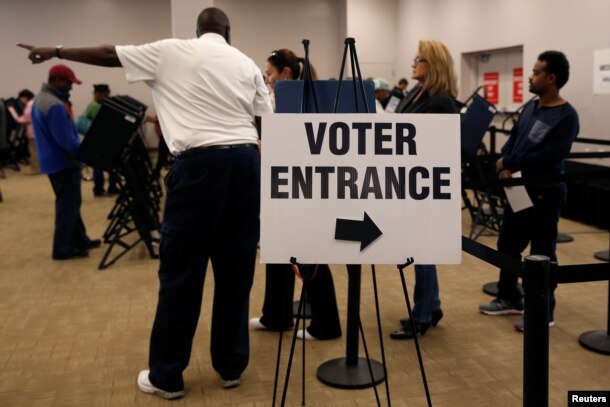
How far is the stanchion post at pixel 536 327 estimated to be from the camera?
72.9 inches

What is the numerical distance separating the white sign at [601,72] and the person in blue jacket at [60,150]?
551cm

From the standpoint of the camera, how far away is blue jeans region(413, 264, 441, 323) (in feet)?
11.4

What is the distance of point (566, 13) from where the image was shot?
812cm

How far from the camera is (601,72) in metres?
7.43

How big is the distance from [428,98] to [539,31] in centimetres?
620

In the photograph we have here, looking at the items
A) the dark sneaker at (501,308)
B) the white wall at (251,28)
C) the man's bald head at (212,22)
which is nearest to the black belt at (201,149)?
the man's bald head at (212,22)

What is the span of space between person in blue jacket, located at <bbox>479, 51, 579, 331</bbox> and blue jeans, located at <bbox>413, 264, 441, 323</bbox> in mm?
528

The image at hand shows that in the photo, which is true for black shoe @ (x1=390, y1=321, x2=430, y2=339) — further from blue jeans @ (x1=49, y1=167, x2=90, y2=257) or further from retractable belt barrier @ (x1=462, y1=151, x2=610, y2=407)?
blue jeans @ (x1=49, y1=167, x2=90, y2=257)

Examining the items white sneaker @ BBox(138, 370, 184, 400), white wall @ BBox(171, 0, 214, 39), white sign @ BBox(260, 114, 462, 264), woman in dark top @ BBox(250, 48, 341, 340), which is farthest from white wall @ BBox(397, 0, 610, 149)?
white sneaker @ BBox(138, 370, 184, 400)

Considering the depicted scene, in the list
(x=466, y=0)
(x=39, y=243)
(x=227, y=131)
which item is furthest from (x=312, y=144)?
(x=466, y=0)

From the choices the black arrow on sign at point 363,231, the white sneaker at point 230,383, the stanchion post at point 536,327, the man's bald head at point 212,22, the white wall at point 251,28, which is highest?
the white wall at point 251,28

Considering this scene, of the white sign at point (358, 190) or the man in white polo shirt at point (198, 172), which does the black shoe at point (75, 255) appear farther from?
the white sign at point (358, 190)

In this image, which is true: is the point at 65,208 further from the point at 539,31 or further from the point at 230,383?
the point at 539,31

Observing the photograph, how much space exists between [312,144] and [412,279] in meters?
2.89
